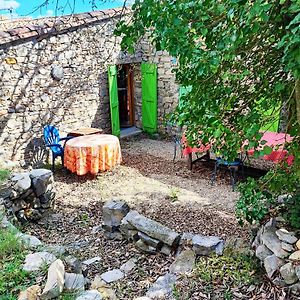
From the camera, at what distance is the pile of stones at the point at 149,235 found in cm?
352

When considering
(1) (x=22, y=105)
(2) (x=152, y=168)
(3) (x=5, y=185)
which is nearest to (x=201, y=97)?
(3) (x=5, y=185)

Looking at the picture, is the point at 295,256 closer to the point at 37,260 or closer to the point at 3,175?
the point at 37,260

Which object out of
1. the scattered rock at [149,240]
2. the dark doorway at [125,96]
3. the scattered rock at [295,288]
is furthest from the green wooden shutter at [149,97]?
the scattered rock at [295,288]

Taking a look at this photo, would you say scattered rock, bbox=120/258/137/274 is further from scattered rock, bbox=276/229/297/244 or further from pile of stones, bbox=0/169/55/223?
pile of stones, bbox=0/169/55/223

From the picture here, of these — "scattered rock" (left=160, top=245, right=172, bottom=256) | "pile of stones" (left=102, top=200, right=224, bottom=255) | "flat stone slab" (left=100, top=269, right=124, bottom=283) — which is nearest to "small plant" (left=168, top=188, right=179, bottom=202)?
"pile of stones" (left=102, top=200, right=224, bottom=255)

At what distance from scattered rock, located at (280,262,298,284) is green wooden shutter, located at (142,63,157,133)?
683 centimetres

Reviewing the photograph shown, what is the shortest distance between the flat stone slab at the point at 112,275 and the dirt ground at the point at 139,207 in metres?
0.09

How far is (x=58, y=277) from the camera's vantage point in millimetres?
2480

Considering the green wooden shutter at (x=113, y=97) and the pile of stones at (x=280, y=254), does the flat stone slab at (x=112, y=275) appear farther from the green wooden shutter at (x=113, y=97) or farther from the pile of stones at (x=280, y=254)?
the green wooden shutter at (x=113, y=97)

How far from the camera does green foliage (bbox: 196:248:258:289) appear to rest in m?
2.96

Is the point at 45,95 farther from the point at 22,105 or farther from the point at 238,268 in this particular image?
the point at 238,268

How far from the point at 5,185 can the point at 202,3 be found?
3.78 meters

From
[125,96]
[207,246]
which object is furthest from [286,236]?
[125,96]

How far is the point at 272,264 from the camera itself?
274 centimetres
